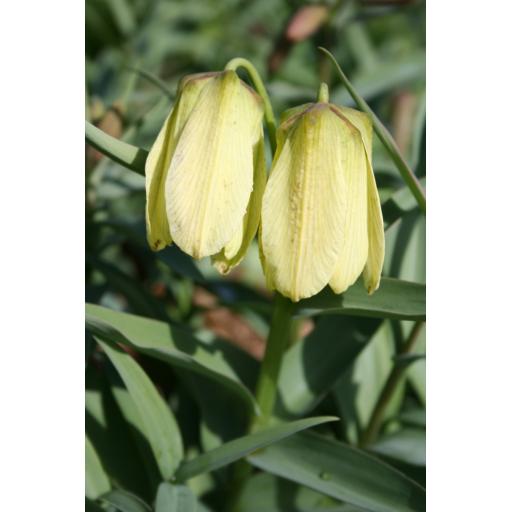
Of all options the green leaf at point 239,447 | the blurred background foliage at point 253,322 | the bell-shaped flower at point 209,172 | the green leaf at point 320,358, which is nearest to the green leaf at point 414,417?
the blurred background foliage at point 253,322

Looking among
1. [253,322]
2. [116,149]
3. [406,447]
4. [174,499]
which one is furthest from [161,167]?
[253,322]

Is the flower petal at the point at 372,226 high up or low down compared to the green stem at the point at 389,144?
down

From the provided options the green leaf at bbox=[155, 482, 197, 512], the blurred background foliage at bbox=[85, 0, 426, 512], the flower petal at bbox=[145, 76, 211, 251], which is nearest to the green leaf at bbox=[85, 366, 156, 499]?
the blurred background foliage at bbox=[85, 0, 426, 512]

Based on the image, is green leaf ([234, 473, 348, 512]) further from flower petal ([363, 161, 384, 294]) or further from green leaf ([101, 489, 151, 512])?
flower petal ([363, 161, 384, 294])

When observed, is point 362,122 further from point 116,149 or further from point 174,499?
point 174,499

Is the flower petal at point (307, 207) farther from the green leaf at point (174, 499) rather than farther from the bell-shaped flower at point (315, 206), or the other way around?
the green leaf at point (174, 499)
